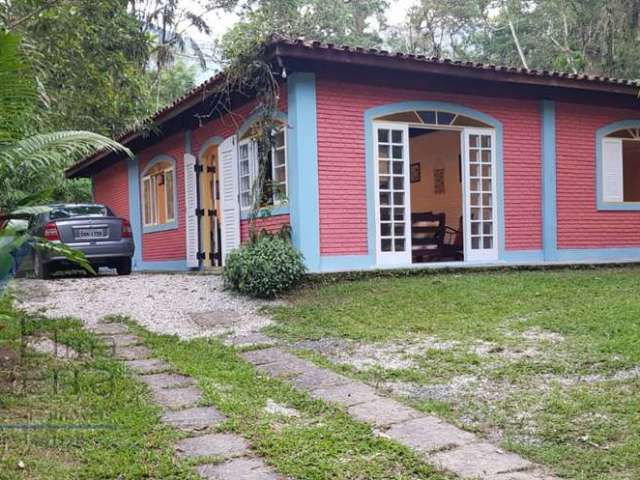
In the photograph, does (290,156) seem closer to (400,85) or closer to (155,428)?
(400,85)

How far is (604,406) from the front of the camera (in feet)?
12.7

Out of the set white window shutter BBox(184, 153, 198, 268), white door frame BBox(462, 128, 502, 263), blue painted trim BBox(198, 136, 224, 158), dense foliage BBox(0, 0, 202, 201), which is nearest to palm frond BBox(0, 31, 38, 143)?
dense foliage BBox(0, 0, 202, 201)

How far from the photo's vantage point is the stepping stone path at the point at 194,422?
120 inches

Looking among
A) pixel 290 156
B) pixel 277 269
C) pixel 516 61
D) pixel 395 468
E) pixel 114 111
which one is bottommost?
pixel 395 468

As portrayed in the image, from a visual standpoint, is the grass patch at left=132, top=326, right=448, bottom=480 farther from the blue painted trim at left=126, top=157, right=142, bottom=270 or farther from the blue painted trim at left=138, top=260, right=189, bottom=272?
the blue painted trim at left=126, top=157, right=142, bottom=270

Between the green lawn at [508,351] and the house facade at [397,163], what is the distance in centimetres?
126

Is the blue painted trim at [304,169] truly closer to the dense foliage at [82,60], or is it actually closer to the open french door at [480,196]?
the dense foliage at [82,60]

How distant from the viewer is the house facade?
8875 millimetres

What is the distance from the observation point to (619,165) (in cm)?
1170

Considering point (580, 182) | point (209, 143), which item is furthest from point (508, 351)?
point (209, 143)

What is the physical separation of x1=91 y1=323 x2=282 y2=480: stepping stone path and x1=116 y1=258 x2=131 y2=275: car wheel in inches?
234

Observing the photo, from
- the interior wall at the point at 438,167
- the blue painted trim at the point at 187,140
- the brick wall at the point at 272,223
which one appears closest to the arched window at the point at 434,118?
the brick wall at the point at 272,223

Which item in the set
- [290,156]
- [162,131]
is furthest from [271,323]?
[162,131]

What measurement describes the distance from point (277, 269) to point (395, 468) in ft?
16.4
